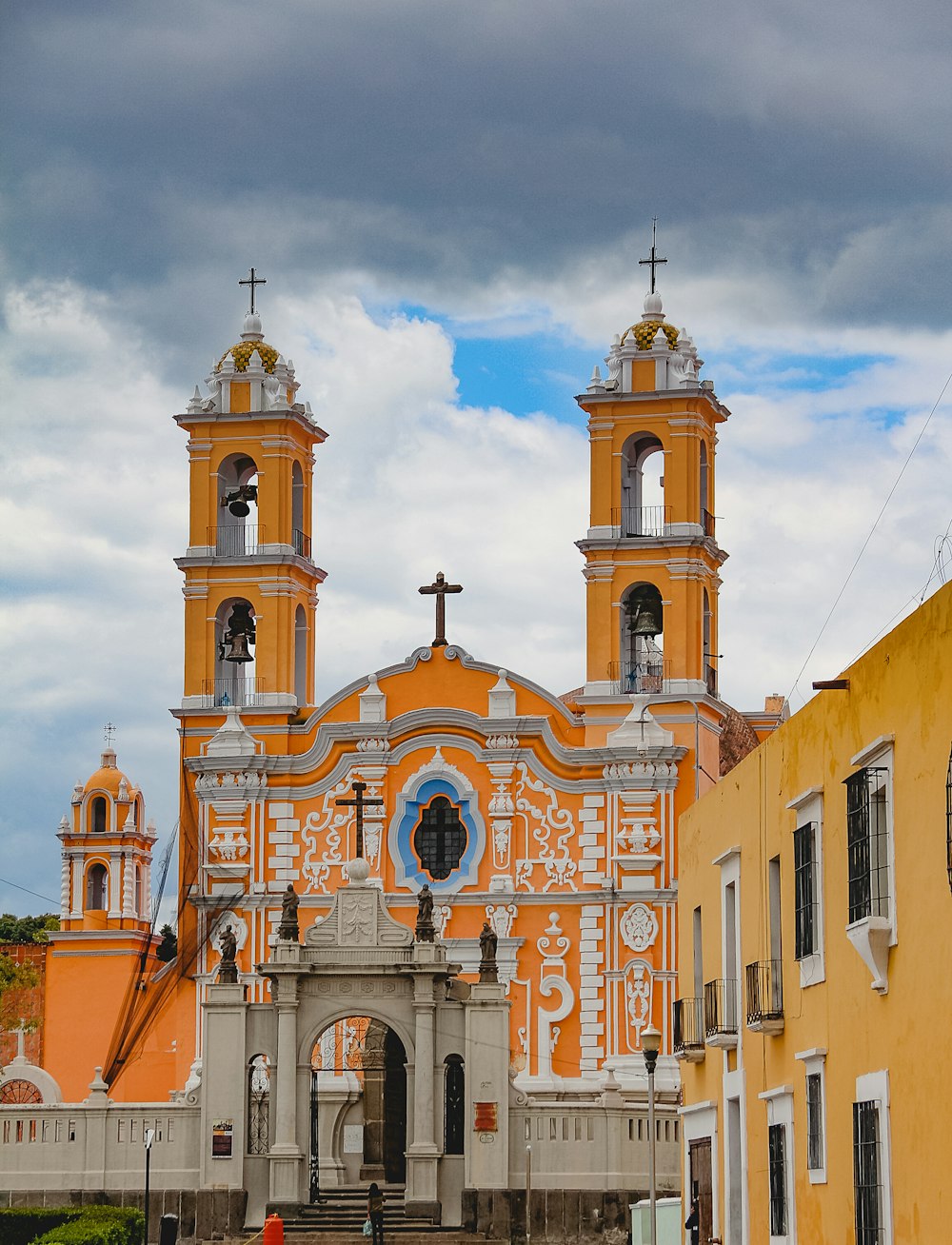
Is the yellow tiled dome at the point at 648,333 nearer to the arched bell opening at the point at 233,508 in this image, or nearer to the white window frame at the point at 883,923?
the arched bell opening at the point at 233,508

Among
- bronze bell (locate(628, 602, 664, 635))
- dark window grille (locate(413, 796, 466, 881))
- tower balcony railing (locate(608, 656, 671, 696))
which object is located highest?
bronze bell (locate(628, 602, 664, 635))

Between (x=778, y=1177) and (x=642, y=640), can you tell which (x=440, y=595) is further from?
(x=778, y=1177)

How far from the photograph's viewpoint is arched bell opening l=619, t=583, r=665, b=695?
164 ft

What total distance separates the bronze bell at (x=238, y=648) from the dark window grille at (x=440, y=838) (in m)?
5.12

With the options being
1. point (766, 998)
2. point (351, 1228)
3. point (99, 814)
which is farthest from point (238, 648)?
point (766, 998)

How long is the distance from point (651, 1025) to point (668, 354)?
42.2ft

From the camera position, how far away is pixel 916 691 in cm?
2019

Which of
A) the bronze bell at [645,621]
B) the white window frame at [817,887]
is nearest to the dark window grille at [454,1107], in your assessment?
the bronze bell at [645,621]

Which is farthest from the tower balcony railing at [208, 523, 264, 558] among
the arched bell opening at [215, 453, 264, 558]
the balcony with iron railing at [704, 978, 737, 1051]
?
the balcony with iron railing at [704, 978, 737, 1051]

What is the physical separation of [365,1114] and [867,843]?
25.3 m

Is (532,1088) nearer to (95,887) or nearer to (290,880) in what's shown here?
(290,880)

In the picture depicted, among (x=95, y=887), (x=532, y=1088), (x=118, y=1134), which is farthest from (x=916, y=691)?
(x=95, y=887)

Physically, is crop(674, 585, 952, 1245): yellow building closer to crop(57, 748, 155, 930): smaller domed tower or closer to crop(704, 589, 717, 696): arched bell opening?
crop(704, 589, 717, 696): arched bell opening

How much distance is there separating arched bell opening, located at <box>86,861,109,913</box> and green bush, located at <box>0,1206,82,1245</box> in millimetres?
35351
